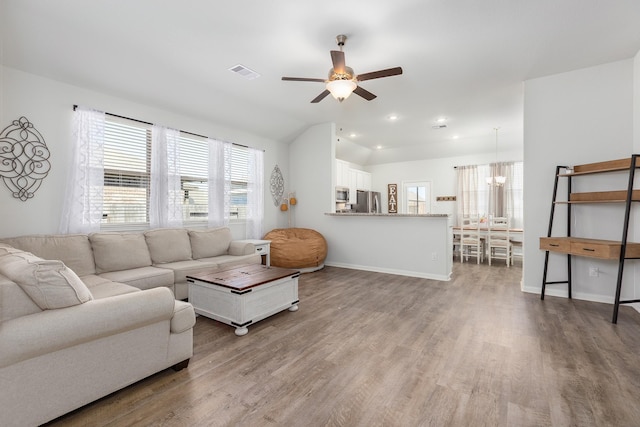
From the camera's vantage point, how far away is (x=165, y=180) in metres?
4.36

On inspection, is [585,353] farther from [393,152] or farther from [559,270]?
[393,152]

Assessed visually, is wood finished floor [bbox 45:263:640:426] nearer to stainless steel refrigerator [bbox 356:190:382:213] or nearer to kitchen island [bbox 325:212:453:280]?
kitchen island [bbox 325:212:453:280]

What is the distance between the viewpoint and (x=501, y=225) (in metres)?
6.27

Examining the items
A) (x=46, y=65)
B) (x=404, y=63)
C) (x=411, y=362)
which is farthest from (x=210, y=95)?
(x=411, y=362)

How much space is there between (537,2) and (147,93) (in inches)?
177

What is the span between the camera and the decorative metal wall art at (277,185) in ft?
20.5

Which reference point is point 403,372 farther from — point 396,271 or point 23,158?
point 23,158

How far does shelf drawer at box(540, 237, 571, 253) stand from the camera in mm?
3414

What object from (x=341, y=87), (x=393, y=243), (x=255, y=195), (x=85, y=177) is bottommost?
(x=393, y=243)

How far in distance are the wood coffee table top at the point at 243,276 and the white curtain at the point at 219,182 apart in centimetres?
186

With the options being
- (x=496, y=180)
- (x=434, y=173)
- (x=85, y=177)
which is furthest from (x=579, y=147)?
(x=85, y=177)

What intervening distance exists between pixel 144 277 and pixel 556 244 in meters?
4.82

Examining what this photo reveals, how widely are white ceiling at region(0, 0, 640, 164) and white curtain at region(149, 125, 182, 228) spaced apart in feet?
1.60

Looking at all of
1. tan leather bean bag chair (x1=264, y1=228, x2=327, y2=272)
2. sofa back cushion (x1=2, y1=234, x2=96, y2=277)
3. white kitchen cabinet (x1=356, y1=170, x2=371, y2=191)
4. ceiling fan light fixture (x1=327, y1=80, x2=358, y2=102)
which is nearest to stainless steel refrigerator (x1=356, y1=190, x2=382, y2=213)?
white kitchen cabinet (x1=356, y1=170, x2=371, y2=191)
